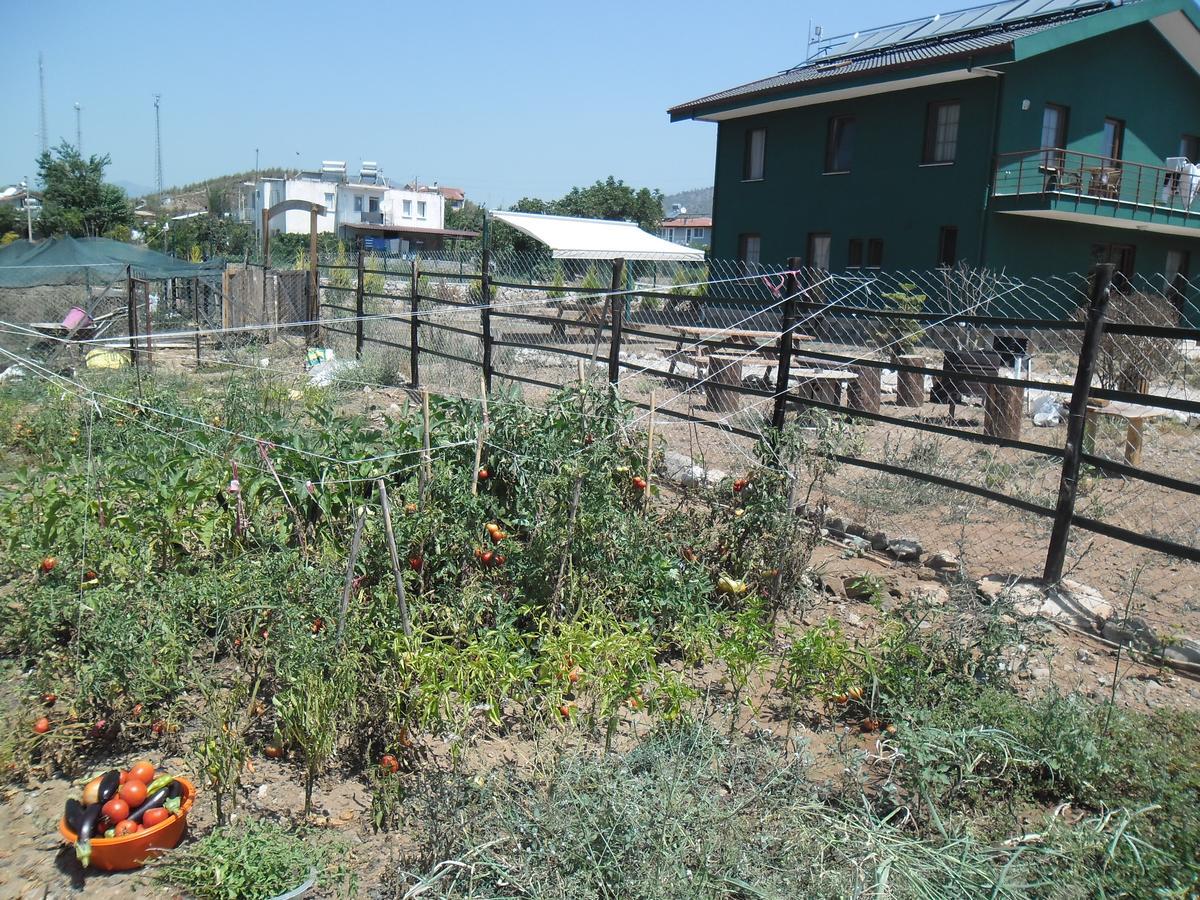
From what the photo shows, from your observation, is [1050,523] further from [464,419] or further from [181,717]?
[181,717]

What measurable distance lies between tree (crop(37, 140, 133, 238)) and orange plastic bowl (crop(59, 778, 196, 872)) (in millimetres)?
39238

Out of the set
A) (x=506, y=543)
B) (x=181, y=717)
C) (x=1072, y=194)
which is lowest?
(x=181, y=717)

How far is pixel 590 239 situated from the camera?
1927cm

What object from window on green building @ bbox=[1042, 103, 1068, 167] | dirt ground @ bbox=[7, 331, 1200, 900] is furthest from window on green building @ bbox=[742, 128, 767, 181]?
dirt ground @ bbox=[7, 331, 1200, 900]

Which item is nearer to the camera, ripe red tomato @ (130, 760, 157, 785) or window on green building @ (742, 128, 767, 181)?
ripe red tomato @ (130, 760, 157, 785)

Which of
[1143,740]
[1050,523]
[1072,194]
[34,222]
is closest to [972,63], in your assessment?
[1072,194]

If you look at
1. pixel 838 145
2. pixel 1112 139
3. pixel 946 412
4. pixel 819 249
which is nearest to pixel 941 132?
pixel 838 145

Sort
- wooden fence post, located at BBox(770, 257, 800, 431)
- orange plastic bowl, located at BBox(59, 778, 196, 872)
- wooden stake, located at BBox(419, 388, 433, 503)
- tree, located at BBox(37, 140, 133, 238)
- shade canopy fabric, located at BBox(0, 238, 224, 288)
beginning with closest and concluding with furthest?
orange plastic bowl, located at BBox(59, 778, 196, 872), wooden stake, located at BBox(419, 388, 433, 503), wooden fence post, located at BBox(770, 257, 800, 431), shade canopy fabric, located at BBox(0, 238, 224, 288), tree, located at BBox(37, 140, 133, 238)

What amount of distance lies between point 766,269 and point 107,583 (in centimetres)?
1903

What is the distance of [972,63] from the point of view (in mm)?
16469

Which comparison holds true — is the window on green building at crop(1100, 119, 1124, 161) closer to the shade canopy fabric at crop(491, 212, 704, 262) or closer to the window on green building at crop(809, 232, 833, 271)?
the window on green building at crop(809, 232, 833, 271)

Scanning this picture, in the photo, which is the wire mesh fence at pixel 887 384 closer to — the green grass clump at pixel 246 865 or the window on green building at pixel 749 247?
the green grass clump at pixel 246 865

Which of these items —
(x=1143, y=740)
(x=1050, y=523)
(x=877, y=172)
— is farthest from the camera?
(x=877, y=172)

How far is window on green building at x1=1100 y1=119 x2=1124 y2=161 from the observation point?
1973cm
